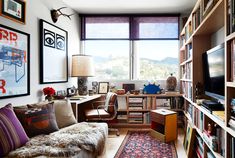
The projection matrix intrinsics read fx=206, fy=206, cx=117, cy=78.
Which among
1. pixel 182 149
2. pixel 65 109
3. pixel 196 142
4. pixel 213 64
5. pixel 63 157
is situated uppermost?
Answer: pixel 213 64

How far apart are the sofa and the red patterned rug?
0.58 m

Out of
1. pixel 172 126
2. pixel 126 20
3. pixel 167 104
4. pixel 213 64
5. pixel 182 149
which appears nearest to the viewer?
pixel 213 64

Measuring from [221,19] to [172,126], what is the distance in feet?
6.59

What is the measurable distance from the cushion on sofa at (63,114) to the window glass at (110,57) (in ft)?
6.71

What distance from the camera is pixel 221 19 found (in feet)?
7.00

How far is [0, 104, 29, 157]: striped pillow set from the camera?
1803mm

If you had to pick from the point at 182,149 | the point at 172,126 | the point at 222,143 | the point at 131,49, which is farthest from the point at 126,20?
the point at 222,143

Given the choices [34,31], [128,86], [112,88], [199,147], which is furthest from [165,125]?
[34,31]

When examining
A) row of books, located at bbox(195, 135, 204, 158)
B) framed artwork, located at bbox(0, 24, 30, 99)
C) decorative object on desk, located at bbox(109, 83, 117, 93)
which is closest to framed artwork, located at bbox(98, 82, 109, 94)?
decorative object on desk, located at bbox(109, 83, 117, 93)

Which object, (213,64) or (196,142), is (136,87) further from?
(213,64)

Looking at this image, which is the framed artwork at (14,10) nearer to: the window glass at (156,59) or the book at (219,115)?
the book at (219,115)

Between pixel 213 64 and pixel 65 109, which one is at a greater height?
pixel 213 64

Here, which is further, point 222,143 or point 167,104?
point 167,104

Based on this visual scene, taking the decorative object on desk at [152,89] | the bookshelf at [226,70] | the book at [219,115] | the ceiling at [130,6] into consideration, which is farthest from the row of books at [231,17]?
the decorative object on desk at [152,89]
